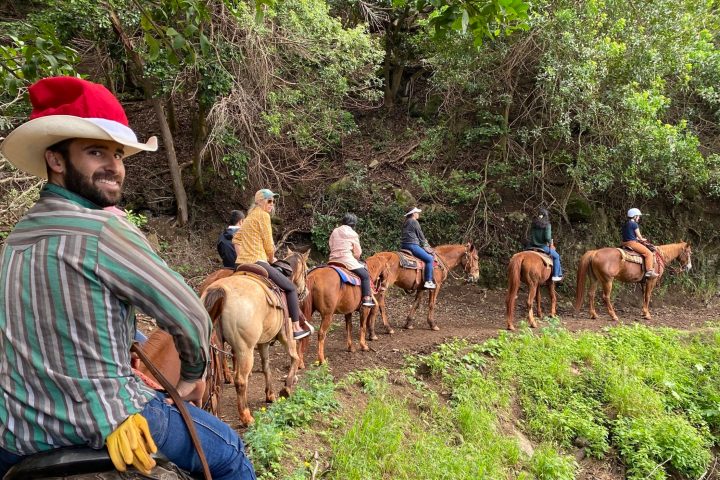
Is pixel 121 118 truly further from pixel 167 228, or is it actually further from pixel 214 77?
pixel 167 228

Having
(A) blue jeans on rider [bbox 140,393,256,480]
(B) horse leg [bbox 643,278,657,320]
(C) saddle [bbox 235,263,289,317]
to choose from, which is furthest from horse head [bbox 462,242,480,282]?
(A) blue jeans on rider [bbox 140,393,256,480]

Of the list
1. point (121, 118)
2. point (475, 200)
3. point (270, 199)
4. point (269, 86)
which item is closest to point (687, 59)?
point (475, 200)

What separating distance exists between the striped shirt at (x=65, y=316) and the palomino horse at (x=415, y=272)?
24.9 ft

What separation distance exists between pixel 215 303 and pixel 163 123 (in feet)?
30.5

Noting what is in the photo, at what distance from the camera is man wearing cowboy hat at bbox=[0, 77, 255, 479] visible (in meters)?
1.57

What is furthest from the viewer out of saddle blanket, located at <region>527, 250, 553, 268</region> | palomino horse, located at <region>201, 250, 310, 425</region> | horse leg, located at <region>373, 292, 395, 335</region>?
saddle blanket, located at <region>527, 250, 553, 268</region>

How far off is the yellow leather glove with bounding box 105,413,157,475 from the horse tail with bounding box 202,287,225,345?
10.2ft

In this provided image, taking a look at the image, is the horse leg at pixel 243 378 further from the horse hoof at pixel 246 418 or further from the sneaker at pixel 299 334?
the sneaker at pixel 299 334

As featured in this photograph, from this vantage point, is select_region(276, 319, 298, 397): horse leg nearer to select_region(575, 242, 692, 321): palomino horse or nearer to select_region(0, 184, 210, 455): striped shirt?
select_region(0, 184, 210, 455): striped shirt

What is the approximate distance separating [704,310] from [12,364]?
15984 mm

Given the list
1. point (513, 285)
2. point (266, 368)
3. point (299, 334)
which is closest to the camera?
point (266, 368)

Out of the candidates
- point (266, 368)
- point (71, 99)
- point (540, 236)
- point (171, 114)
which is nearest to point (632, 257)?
point (540, 236)

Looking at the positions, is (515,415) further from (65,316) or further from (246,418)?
(65,316)

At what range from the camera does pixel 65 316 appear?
1.57 m
